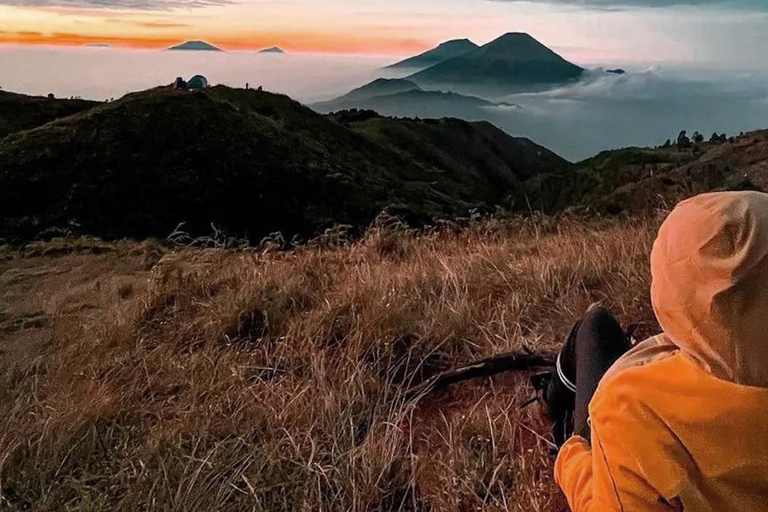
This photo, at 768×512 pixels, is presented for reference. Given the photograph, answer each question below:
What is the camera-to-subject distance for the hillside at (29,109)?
25.7m

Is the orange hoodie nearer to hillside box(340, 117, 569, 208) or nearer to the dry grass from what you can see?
the dry grass

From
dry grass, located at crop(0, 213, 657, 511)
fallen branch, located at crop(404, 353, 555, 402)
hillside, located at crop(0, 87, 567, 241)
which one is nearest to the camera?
dry grass, located at crop(0, 213, 657, 511)

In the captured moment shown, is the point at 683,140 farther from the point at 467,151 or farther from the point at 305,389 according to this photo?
the point at 305,389

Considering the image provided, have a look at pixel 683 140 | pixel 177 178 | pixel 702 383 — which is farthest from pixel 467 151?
pixel 702 383

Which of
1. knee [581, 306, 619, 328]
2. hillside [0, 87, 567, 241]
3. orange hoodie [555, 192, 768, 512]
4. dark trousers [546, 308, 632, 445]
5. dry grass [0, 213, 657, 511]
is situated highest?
orange hoodie [555, 192, 768, 512]

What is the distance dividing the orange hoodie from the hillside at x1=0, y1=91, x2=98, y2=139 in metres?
25.5

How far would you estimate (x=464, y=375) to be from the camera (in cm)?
335

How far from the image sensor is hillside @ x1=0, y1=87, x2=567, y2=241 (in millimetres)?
18031

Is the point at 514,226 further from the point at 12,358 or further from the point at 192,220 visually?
the point at 192,220

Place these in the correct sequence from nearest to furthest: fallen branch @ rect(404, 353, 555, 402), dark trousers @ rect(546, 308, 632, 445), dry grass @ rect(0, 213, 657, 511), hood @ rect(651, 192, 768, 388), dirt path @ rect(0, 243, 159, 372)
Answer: hood @ rect(651, 192, 768, 388)
dark trousers @ rect(546, 308, 632, 445)
dry grass @ rect(0, 213, 657, 511)
fallen branch @ rect(404, 353, 555, 402)
dirt path @ rect(0, 243, 159, 372)

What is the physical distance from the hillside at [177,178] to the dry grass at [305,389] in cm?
1062

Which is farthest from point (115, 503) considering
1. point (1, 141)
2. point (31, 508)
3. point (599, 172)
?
point (599, 172)

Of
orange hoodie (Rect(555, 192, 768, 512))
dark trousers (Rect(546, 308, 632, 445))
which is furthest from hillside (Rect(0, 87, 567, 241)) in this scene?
orange hoodie (Rect(555, 192, 768, 512))

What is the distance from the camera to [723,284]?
1.44 meters
